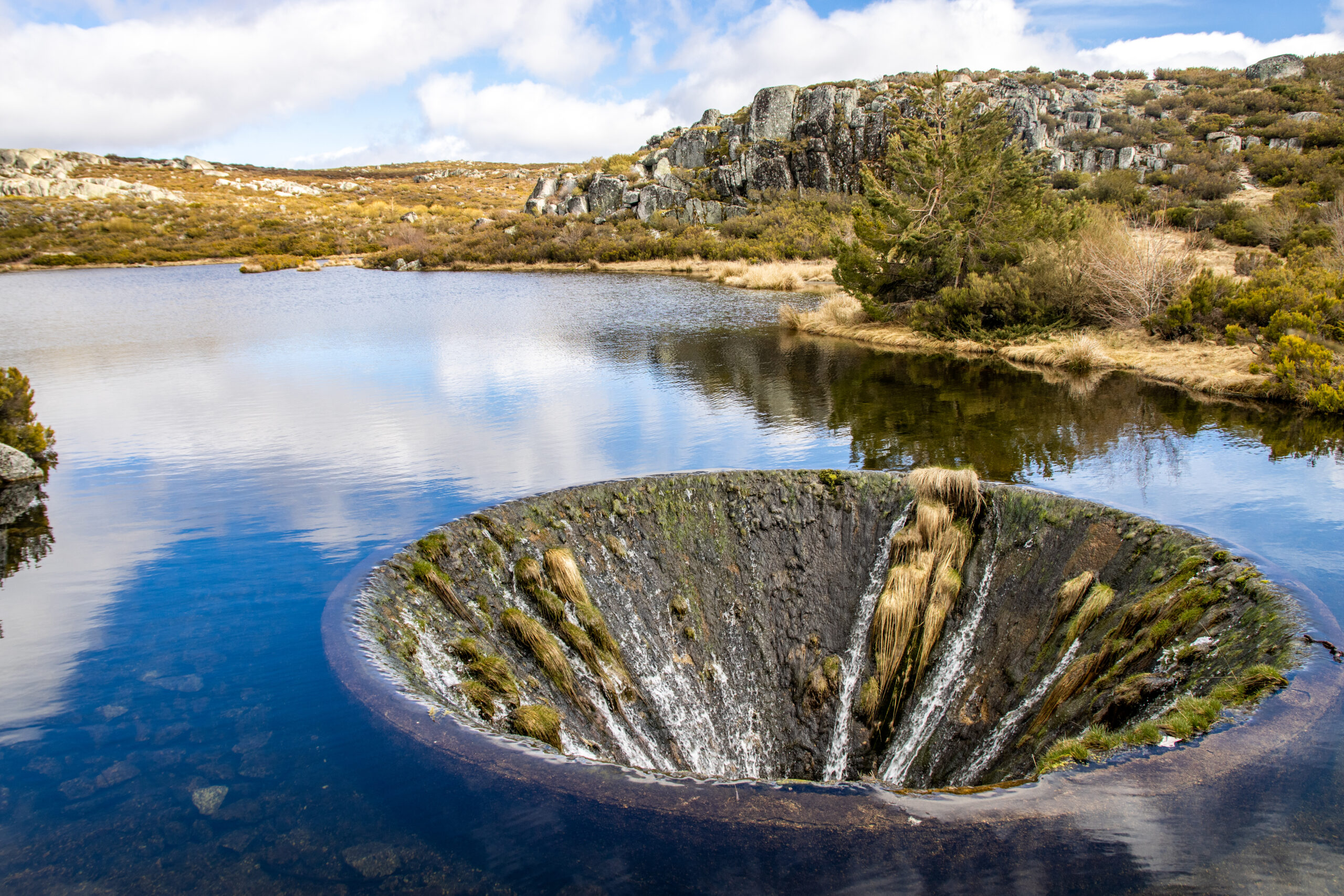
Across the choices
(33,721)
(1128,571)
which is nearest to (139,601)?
(33,721)

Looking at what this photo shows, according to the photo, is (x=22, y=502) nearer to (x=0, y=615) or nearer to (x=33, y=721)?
(x=0, y=615)

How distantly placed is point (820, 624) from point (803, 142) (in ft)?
243

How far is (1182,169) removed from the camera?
47.7 m

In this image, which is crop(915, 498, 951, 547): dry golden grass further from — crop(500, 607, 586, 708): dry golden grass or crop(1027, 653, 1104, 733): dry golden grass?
crop(500, 607, 586, 708): dry golden grass

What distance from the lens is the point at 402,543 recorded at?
10172 mm

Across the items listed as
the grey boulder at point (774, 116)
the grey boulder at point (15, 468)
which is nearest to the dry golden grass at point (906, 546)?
the grey boulder at point (15, 468)

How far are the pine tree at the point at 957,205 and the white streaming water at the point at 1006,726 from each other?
20396 mm

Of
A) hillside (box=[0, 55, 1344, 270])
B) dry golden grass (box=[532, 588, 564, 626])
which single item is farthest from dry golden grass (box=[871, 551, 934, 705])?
hillside (box=[0, 55, 1344, 270])

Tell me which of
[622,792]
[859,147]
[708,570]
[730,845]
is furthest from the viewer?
[859,147]

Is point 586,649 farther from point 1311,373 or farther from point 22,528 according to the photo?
point 1311,373

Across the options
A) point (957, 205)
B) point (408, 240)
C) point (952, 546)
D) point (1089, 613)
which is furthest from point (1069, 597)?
point (408, 240)

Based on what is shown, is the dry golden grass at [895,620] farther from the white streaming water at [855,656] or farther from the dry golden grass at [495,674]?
the dry golden grass at [495,674]

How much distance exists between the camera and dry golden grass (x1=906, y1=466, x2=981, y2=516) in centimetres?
1064

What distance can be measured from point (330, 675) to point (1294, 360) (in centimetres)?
1972
